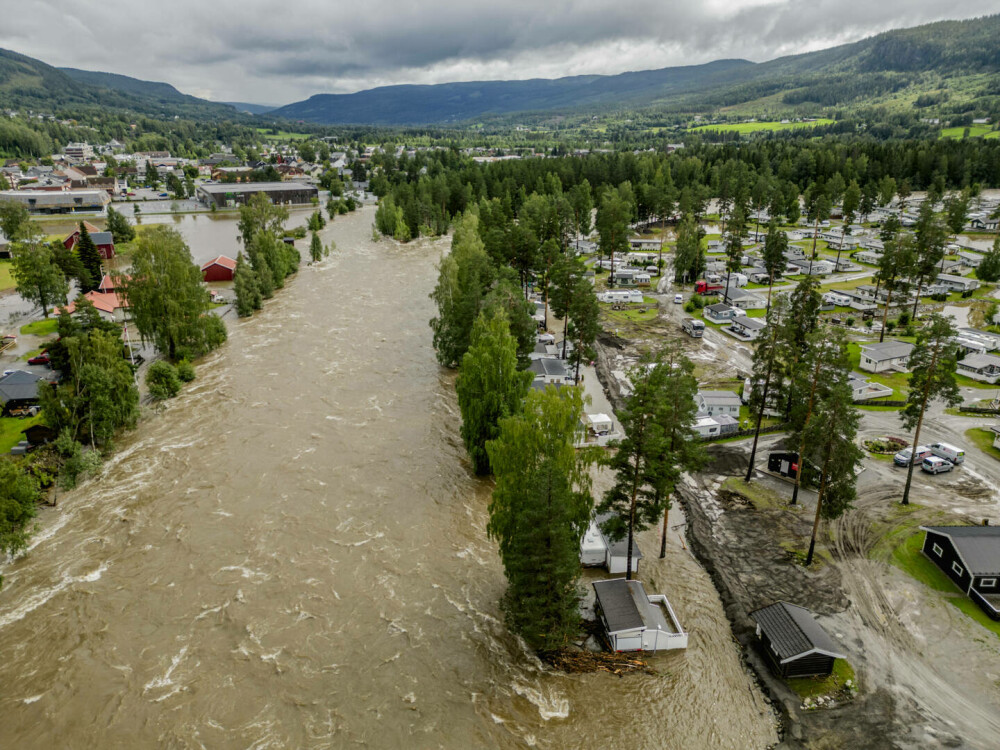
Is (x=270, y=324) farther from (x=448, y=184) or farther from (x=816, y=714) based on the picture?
(x=448, y=184)

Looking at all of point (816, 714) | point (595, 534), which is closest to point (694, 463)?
point (595, 534)

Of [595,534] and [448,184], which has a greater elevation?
[448,184]

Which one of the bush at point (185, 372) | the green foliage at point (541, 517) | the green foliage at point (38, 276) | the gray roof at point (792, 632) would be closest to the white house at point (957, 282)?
the gray roof at point (792, 632)

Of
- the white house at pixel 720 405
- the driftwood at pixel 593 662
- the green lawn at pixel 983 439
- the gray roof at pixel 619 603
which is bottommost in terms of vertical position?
the driftwood at pixel 593 662

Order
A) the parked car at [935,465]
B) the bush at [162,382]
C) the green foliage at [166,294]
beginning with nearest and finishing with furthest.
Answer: the parked car at [935,465] < the bush at [162,382] < the green foliage at [166,294]

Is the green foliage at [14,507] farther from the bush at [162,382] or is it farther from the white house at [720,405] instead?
the white house at [720,405]

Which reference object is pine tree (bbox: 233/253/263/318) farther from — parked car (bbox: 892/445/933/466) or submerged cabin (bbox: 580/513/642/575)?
parked car (bbox: 892/445/933/466)
